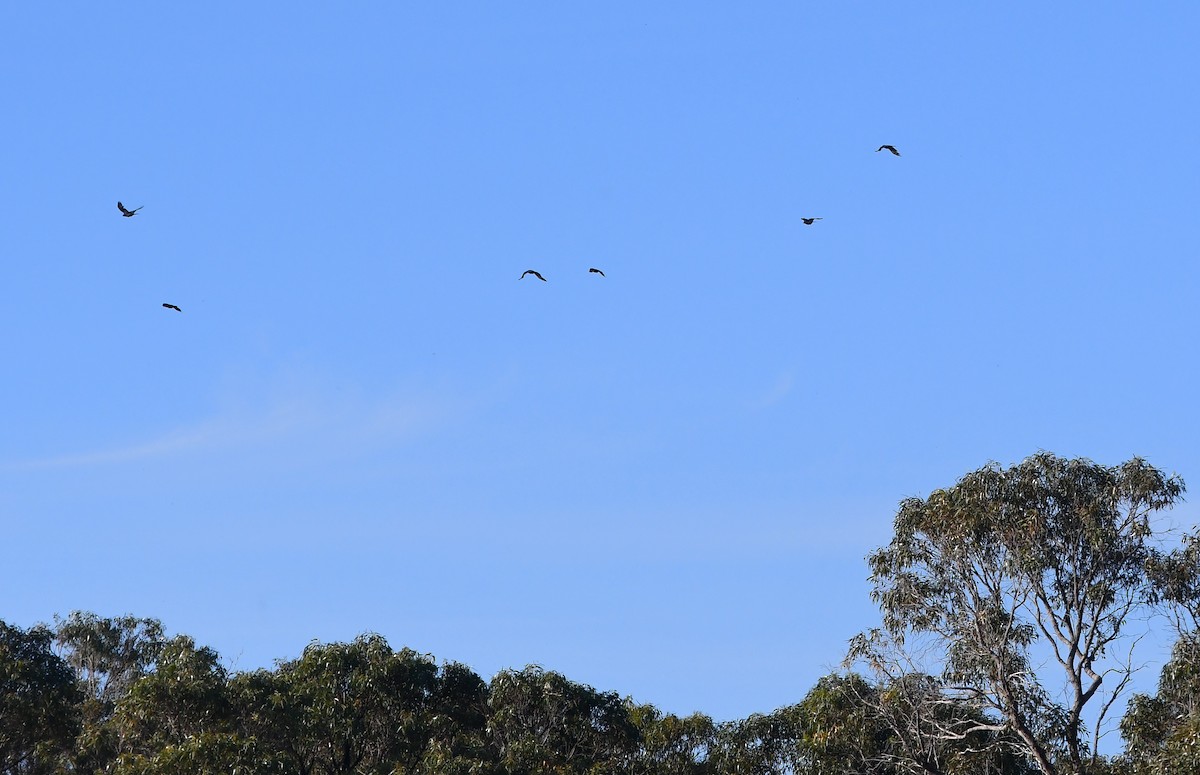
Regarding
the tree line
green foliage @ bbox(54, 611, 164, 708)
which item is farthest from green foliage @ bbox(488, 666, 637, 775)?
green foliage @ bbox(54, 611, 164, 708)

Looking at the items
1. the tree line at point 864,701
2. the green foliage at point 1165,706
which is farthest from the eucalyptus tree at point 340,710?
the green foliage at point 1165,706

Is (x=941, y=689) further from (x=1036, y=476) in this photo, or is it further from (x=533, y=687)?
(x=533, y=687)

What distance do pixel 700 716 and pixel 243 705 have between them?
1008 cm

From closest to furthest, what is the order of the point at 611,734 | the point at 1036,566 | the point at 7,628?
the point at 1036,566, the point at 611,734, the point at 7,628

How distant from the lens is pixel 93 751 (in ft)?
120

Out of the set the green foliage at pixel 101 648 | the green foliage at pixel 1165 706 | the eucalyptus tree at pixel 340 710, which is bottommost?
the green foliage at pixel 1165 706

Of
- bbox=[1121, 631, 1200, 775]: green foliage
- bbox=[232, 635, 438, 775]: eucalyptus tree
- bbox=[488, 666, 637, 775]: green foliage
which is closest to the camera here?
bbox=[1121, 631, 1200, 775]: green foliage

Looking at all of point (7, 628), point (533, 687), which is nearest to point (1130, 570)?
point (533, 687)

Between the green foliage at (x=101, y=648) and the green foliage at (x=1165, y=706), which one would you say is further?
the green foliage at (x=101, y=648)

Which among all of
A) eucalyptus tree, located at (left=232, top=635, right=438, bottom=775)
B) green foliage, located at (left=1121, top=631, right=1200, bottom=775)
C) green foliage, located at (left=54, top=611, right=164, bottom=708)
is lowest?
green foliage, located at (left=1121, top=631, right=1200, bottom=775)

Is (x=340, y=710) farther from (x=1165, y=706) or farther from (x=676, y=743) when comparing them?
(x=1165, y=706)

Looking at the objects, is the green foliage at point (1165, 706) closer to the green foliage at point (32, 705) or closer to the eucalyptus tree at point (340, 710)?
the eucalyptus tree at point (340, 710)

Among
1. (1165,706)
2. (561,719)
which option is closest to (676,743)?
(561,719)

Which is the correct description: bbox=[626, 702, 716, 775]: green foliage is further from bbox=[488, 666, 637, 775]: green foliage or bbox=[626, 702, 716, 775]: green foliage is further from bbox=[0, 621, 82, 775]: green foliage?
bbox=[0, 621, 82, 775]: green foliage
